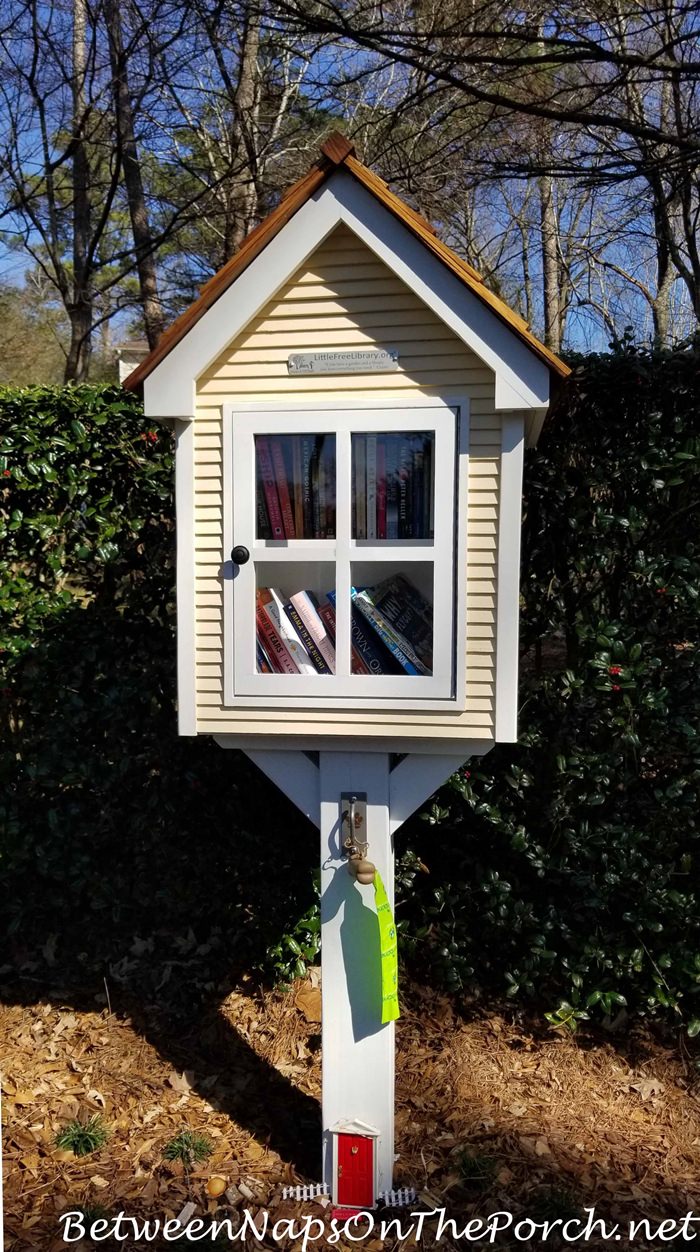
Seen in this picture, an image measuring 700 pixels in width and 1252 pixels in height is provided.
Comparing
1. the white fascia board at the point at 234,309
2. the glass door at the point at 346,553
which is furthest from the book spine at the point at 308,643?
the white fascia board at the point at 234,309

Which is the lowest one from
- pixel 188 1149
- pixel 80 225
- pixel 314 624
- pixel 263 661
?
pixel 188 1149

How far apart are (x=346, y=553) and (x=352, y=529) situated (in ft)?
0.25

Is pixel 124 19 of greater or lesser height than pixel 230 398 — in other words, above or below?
above

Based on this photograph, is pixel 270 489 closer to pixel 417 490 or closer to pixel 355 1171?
pixel 417 490

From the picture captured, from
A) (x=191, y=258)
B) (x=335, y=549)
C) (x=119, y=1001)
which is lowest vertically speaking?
(x=119, y=1001)

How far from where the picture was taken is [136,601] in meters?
3.22

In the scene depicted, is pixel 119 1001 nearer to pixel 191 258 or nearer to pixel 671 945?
pixel 671 945

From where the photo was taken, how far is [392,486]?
2277mm

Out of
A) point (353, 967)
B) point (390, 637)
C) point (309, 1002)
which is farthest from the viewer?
point (309, 1002)

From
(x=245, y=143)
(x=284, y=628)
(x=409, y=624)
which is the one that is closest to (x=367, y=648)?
(x=409, y=624)

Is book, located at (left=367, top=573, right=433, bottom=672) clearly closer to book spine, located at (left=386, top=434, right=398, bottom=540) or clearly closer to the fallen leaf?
book spine, located at (left=386, top=434, right=398, bottom=540)

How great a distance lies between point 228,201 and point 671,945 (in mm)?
7674

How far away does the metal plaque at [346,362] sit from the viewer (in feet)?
7.18

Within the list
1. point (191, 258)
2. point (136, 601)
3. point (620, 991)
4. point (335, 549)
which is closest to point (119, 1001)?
point (136, 601)
